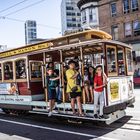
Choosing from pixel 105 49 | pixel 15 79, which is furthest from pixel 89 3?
pixel 105 49

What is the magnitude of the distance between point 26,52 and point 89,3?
102 ft

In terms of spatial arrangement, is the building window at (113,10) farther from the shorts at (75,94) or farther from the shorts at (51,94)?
the shorts at (75,94)

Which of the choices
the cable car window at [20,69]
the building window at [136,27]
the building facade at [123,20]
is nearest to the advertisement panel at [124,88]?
the cable car window at [20,69]

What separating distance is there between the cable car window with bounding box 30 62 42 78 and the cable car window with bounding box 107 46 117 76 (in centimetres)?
359

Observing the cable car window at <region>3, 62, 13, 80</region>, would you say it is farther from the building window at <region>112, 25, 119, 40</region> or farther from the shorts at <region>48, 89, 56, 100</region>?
the building window at <region>112, 25, 119, 40</region>

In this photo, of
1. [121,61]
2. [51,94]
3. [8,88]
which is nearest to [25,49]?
[8,88]

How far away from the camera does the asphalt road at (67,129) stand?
9.01m

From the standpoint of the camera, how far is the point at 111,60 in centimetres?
1081

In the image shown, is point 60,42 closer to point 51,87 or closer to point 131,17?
point 51,87

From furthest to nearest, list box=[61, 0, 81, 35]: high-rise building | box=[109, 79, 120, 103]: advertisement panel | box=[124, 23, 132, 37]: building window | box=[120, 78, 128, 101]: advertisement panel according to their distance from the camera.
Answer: box=[61, 0, 81, 35]: high-rise building → box=[124, 23, 132, 37]: building window → box=[120, 78, 128, 101]: advertisement panel → box=[109, 79, 120, 103]: advertisement panel

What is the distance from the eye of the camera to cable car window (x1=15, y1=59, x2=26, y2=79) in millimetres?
12984

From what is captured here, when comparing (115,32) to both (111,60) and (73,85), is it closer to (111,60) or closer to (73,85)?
(111,60)

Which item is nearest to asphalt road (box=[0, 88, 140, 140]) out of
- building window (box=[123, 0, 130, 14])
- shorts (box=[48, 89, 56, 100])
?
shorts (box=[48, 89, 56, 100])

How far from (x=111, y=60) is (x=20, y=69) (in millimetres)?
4331
